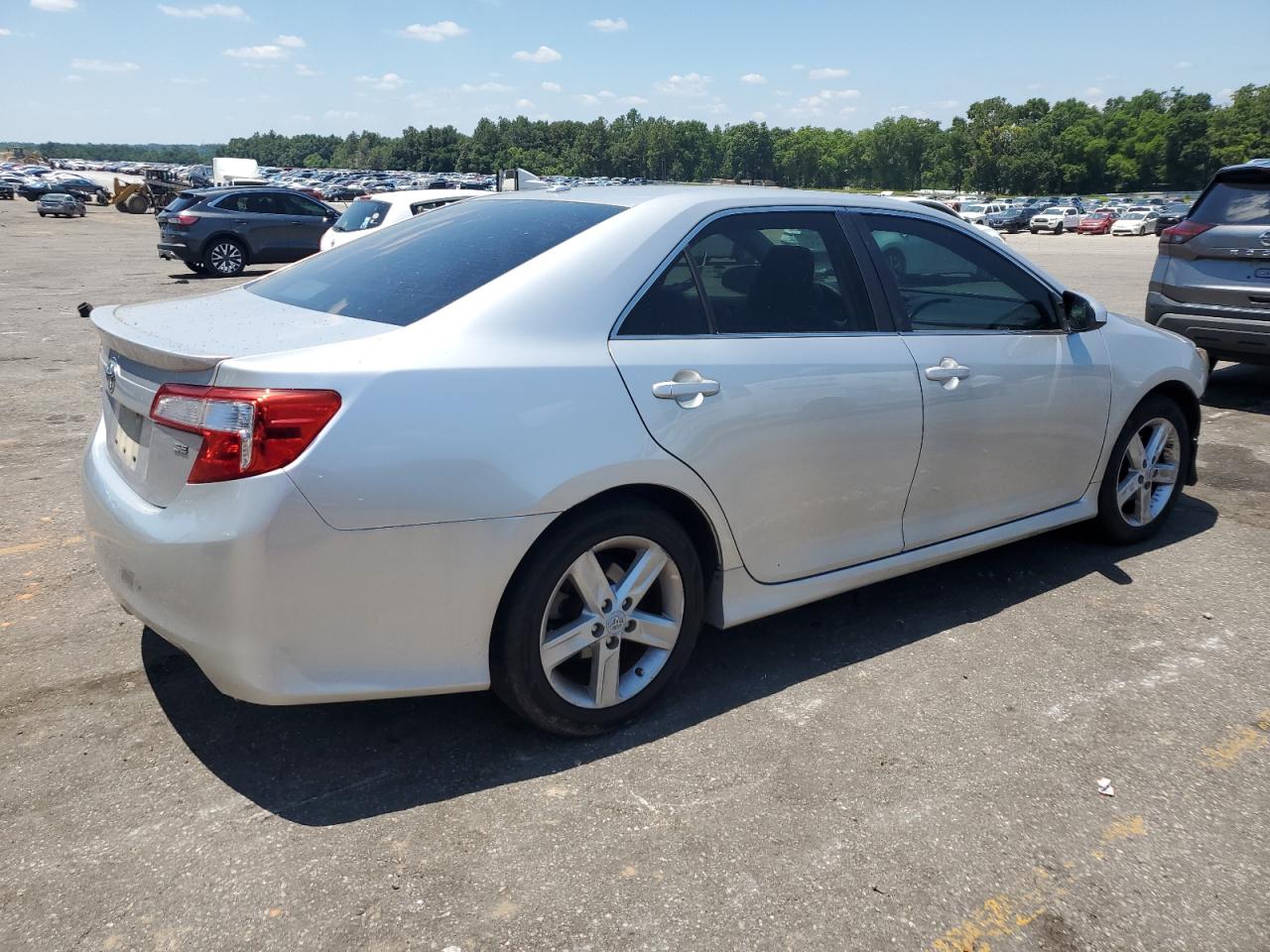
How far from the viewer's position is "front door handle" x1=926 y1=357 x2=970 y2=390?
3639 millimetres

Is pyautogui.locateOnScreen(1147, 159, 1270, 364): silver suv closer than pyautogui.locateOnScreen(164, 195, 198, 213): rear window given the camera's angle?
Yes

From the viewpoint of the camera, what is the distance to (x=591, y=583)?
9.50 ft

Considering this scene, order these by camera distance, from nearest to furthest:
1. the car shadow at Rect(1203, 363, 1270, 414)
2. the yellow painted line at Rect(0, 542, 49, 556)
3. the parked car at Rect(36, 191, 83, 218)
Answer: the yellow painted line at Rect(0, 542, 49, 556) < the car shadow at Rect(1203, 363, 1270, 414) < the parked car at Rect(36, 191, 83, 218)

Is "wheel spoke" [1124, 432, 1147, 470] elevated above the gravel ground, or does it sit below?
above

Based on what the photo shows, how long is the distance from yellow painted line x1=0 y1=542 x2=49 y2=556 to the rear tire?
16.1 m

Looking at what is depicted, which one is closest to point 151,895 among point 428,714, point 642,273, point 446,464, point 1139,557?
point 428,714

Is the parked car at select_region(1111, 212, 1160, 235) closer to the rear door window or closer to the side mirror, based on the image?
the side mirror

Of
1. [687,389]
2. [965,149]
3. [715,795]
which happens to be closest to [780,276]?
[687,389]

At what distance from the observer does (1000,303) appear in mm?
4090

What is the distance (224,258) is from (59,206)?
35.4 meters

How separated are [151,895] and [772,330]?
2378 millimetres

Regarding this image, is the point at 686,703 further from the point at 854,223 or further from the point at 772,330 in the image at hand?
the point at 854,223

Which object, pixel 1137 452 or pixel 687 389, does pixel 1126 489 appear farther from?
pixel 687 389

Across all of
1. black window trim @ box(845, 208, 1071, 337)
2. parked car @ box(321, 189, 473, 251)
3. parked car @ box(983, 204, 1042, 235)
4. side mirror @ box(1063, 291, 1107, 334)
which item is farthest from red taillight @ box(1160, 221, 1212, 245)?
parked car @ box(983, 204, 1042, 235)
